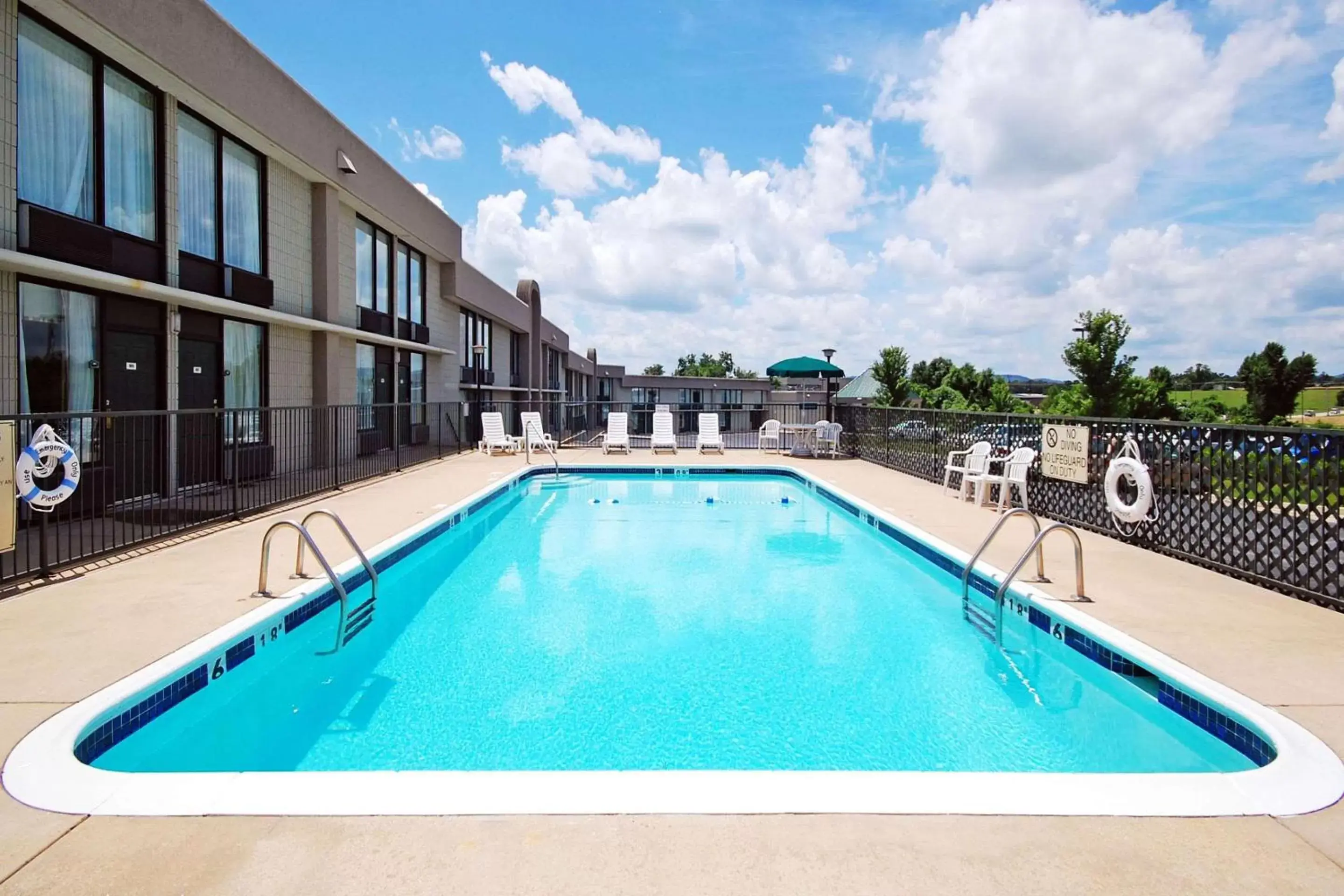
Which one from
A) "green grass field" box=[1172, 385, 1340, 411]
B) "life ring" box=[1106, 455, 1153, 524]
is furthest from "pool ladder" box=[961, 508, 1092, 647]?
"green grass field" box=[1172, 385, 1340, 411]

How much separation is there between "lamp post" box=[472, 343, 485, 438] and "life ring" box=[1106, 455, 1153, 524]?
15899mm

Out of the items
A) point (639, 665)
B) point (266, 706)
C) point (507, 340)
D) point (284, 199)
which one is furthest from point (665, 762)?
point (507, 340)

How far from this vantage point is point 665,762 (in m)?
3.31

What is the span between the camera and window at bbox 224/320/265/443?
966 centimetres

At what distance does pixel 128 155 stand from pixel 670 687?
8.17 m

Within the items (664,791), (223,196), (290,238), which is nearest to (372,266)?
(290,238)

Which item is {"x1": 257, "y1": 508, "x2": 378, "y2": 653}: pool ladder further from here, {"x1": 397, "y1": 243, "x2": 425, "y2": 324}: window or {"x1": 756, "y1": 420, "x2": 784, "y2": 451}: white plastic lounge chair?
{"x1": 756, "y1": 420, "x2": 784, "y2": 451}: white plastic lounge chair

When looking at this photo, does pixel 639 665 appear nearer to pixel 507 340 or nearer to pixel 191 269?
pixel 191 269

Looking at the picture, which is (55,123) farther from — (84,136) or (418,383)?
(418,383)

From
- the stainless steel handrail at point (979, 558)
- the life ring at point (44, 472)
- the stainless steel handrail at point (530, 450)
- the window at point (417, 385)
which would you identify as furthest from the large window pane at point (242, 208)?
the stainless steel handrail at point (979, 558)

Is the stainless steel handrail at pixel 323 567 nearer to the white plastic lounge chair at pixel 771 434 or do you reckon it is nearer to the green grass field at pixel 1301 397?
the white plastic lounge chair at pixel 771 434

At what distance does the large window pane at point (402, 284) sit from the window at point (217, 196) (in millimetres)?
5164

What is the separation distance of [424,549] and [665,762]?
14.5ft

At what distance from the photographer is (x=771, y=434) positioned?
57.4 feet
